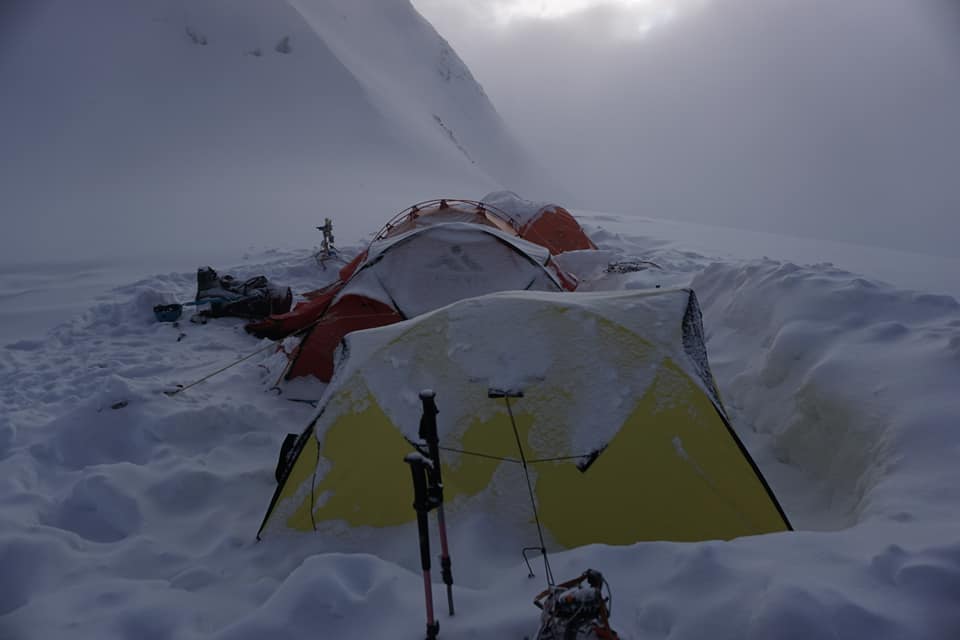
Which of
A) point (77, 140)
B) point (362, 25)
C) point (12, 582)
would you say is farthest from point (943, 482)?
point (362, 25)

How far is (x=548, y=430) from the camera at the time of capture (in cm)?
286

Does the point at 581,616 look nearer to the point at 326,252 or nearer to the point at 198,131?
the point at 326,252

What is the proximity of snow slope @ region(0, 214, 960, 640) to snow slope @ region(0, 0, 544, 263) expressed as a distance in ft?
22.9

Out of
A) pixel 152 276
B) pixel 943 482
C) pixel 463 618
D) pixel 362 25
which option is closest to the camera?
pixel 463 618

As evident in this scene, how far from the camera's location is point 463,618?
2.12 m

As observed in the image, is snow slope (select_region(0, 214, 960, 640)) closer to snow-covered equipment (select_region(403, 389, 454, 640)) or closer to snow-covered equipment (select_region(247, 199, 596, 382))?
snow-covered equipment (select_region(403, 389, 454, 640))

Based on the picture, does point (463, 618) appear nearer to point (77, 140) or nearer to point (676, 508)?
point (676, 508)

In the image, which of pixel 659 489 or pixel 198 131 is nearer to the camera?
pixel 659 489

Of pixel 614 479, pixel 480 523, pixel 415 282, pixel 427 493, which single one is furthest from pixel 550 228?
pixel 427 493

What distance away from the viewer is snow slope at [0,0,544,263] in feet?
47.2

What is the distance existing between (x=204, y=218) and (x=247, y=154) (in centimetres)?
1077

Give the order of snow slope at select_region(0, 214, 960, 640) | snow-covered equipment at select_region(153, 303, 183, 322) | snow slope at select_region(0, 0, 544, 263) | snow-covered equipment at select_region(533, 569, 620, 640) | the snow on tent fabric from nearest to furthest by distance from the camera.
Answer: snow-covered equipment at select_region(533, 569, 620, 640) < snow slope at select_region(0, 214, 960, 640) < snow-covered equipment at select_region(153, 303, 183, 322) < the snow on tent fabric < snow slope at select_region(0, 0, 544, 263)

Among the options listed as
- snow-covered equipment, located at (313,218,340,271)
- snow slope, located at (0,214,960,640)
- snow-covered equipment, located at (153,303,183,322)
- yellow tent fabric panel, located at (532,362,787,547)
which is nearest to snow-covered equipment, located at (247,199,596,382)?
snow slope, located at (0,214,960,640)

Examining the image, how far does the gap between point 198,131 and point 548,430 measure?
2770 centimetres
